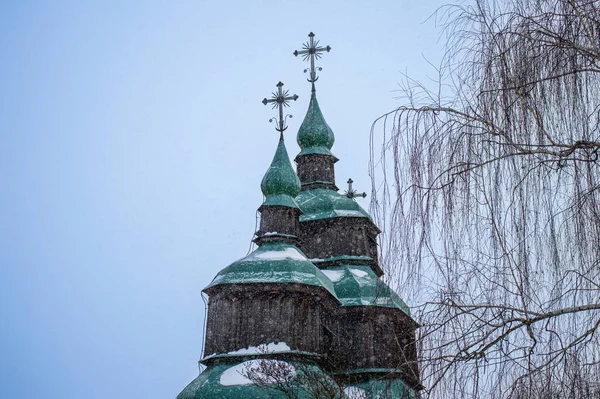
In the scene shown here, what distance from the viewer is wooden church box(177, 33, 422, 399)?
18250 millimetres

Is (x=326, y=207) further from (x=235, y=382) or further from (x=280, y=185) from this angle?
(x=235, y=382)

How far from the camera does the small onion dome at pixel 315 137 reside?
29.5 m

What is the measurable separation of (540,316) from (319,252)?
2191 centimetres

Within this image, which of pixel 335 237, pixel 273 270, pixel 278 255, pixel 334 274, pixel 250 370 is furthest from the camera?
pixel 335 237

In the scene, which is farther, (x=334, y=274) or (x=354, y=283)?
(x=334, y=274)

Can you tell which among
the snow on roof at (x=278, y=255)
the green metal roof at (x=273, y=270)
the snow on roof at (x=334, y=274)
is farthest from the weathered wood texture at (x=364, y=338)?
the snow on roof at (x=278, y=255)

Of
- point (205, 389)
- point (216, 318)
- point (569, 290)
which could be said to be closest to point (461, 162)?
point (569, 290)

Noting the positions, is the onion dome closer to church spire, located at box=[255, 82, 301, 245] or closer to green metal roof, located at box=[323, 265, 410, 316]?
green metal roof, located at box=[323, 265, 410, 316]

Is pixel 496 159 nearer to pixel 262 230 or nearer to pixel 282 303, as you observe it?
pixel 282 303

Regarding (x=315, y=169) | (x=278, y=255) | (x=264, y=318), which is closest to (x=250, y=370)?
(x=264, y=318)

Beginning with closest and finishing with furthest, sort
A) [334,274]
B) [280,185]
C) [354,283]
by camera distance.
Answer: [354,283] < [280,185] < [334,274]

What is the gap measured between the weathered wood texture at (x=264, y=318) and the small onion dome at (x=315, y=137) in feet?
33.6

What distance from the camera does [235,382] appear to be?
18.3 meters

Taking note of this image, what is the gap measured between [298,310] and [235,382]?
3.18m
